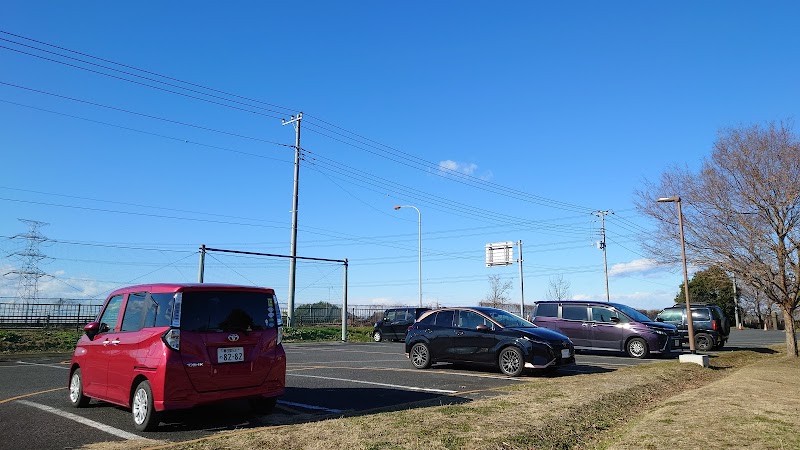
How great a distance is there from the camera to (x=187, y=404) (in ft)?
20.5

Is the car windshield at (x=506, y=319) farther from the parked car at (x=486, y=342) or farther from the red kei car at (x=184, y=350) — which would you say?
the red kei car at (x=184, y=350)

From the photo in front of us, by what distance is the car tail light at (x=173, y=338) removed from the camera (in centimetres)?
630

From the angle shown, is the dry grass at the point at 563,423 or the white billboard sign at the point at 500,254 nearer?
the dry grass at the point at 563,423

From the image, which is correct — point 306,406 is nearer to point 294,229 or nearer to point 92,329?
point 92,329

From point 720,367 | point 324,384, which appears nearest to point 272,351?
point 324,384

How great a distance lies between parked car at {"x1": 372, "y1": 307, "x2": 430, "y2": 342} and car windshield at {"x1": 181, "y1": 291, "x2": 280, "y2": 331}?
818 inches

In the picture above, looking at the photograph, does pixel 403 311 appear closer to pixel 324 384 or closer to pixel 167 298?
pixel 324 384

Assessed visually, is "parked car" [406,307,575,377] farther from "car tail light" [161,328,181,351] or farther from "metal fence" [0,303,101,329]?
"metal fence" [0,303,101,329]

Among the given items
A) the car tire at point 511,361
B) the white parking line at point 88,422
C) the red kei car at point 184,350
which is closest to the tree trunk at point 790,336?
the car tire at point 511,361

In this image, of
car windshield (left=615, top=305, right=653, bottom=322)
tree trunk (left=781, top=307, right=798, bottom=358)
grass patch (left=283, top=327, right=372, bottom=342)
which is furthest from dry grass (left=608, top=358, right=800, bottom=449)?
grass patch (left=283, top=327, right=372, bottom=342)

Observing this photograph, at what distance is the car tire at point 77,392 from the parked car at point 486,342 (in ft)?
24.3

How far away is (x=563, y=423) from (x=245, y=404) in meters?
4.42

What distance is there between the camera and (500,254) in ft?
155

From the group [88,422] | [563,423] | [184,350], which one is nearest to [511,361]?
[563,423]
